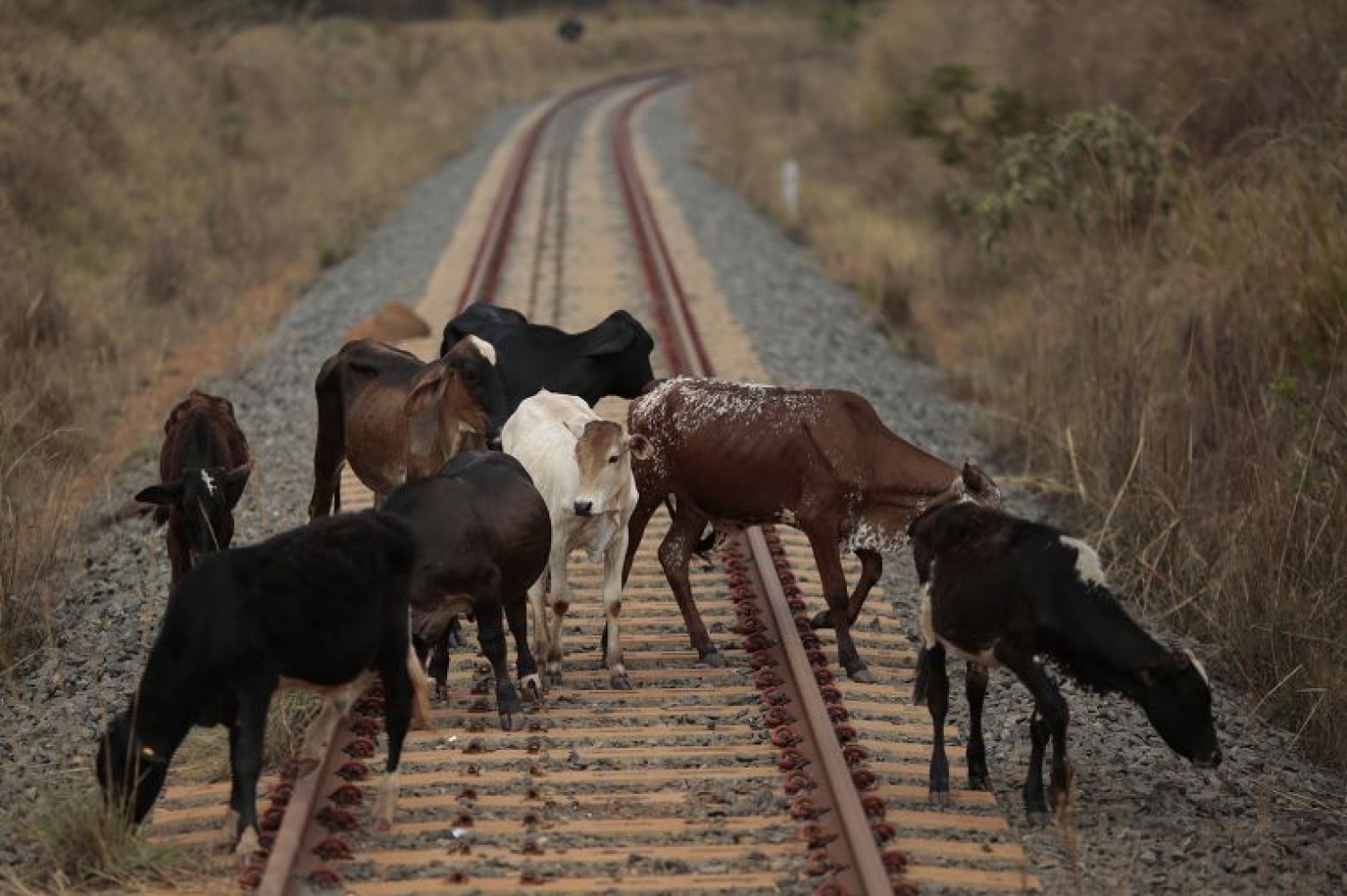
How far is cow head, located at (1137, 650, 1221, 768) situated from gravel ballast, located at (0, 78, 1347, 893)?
318 mm

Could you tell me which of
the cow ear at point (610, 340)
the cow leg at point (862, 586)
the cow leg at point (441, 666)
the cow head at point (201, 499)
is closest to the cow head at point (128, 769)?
the cow leg at point (441, 666)

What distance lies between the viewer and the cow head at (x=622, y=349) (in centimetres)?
1116

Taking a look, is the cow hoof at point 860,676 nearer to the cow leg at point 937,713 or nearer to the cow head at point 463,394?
the cow leg at point 937,713

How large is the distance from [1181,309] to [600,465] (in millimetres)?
7696

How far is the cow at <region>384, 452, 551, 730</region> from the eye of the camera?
329 inches

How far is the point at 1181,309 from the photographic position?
15.3 m

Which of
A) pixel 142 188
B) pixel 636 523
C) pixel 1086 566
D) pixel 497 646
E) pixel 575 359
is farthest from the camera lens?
pixel 142 188

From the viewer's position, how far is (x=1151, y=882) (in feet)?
24.0

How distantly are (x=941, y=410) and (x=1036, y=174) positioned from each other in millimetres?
4997

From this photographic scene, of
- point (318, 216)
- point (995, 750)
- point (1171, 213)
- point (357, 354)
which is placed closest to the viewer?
point (995, 750)

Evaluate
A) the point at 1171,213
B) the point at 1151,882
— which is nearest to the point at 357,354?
the point at 1151,882

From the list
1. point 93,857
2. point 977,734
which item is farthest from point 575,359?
point 93,857

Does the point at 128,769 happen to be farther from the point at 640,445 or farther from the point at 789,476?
the point at 789,476

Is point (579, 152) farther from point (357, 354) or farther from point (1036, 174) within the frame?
point (357, 354)
